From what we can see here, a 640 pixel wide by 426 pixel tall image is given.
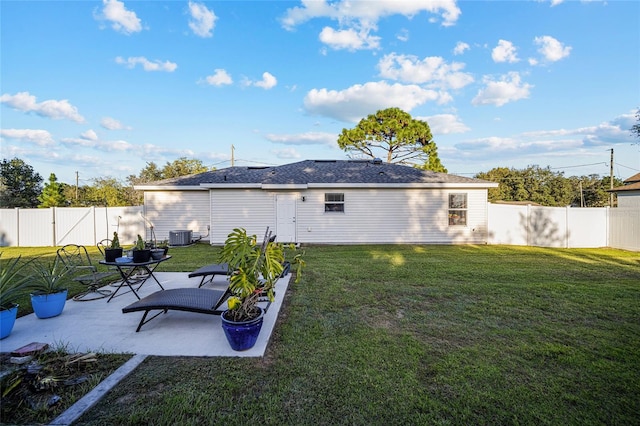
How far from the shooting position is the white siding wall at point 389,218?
11977 millimetres

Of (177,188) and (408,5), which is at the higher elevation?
(408,5)

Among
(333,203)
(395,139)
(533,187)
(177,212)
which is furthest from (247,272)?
(533,187)

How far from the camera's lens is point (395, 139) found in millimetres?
22578

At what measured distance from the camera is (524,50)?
10.7m

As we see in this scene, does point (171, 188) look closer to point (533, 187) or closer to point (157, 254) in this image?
point (157, 254)

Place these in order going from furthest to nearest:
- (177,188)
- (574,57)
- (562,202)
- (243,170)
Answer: (562,202)
(243,170)
(177,188)
(574,57)

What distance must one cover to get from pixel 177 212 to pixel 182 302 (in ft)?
35.4

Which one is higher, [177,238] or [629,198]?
[629,198]

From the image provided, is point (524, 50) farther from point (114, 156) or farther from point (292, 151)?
point (114, 156)

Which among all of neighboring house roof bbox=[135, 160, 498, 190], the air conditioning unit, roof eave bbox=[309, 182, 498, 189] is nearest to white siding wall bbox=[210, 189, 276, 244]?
neighboring house roof bbox=[135, 160, 498, 190]

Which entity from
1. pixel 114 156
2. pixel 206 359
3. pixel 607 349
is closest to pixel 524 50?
pixel 607 349

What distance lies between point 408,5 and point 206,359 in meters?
11.3

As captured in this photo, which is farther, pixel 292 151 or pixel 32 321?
pixel 292 151

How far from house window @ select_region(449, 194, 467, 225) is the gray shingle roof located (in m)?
0.70
